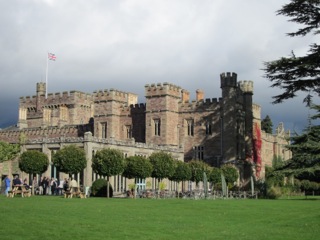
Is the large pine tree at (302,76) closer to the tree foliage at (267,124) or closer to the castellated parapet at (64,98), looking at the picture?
the castellated parapet at (64,98)

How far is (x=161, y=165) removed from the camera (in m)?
38.8

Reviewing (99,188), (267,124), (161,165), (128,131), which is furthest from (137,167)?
(267,124)

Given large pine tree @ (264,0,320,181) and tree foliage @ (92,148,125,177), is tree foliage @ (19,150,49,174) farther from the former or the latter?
large pine tree @ (264,0,320,181)

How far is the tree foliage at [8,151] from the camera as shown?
4476 centimetres

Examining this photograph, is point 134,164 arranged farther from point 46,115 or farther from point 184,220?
point 46,115

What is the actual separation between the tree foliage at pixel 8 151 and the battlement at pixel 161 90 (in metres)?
14.5

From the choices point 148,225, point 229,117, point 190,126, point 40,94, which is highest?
point 40,94

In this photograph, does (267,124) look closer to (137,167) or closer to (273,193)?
(273,193)

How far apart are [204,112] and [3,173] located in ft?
65.0

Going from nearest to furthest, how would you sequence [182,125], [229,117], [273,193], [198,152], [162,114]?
[273,193]
[229,117]
[162,114]
[198,152]
[182,125]

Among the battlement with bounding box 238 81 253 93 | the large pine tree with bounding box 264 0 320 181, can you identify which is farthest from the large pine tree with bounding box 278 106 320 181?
the battlement with bounding box 238 81 253 93

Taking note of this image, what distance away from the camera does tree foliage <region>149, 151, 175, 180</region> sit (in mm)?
38750

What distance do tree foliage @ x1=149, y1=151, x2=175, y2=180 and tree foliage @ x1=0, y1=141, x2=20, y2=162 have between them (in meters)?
13.3

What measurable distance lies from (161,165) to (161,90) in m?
15.2
